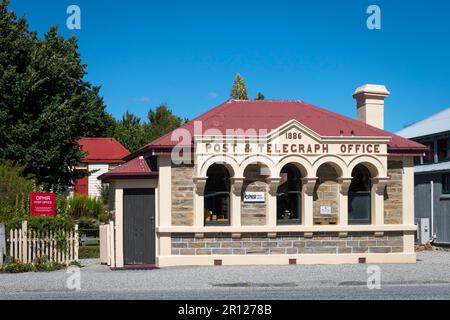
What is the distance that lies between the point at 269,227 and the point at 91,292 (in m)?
7.15

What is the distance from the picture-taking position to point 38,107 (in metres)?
33.6

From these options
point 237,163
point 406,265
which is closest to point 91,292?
point 237,163

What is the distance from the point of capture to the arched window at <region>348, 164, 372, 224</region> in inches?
870

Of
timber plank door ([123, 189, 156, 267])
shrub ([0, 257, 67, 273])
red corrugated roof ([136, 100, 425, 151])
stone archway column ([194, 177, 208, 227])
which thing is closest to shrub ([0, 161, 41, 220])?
shrub ([0, 257, 67, 273])

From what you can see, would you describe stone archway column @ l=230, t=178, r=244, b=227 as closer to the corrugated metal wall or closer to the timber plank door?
the timber plank door

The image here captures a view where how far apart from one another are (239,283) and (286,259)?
4808 millimetres

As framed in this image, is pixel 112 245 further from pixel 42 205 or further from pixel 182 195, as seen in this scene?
pixel 182 195

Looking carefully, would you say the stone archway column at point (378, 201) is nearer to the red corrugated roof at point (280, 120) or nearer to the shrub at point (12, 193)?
the red corrugated roof at point (280, 120)

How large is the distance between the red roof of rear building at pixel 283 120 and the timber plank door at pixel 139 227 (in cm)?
152

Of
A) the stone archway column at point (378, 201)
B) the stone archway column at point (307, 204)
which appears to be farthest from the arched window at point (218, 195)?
the stone archway column at point (378, 201)

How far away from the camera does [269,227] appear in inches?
831

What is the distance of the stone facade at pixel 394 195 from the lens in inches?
872

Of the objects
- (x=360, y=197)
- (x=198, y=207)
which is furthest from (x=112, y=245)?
(x=360, y=197)

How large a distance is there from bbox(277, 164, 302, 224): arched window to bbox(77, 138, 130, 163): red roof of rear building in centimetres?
4158
